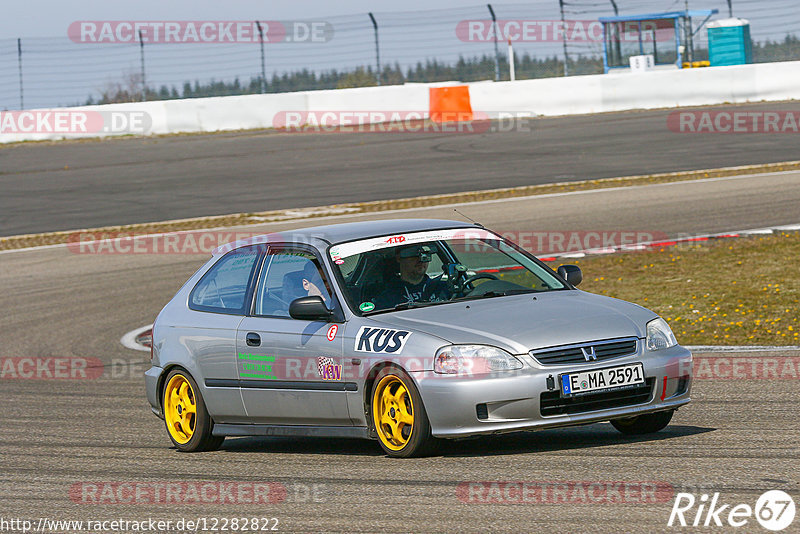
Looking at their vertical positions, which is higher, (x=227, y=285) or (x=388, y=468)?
(x=227, y=285)

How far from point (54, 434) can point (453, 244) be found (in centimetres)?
327

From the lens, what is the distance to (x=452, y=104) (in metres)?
34.8

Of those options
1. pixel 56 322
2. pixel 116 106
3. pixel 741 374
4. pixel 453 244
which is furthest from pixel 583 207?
pixel 116 106

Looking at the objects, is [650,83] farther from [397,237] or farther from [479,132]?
[397,237]

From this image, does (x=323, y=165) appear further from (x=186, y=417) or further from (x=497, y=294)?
(x=497, y=294)

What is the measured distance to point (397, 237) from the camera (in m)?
8.07

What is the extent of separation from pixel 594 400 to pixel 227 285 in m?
2.77

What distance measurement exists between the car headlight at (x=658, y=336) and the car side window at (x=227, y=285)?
102 inches

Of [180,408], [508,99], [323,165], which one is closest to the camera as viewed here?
[180,408]

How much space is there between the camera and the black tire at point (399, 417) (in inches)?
275
